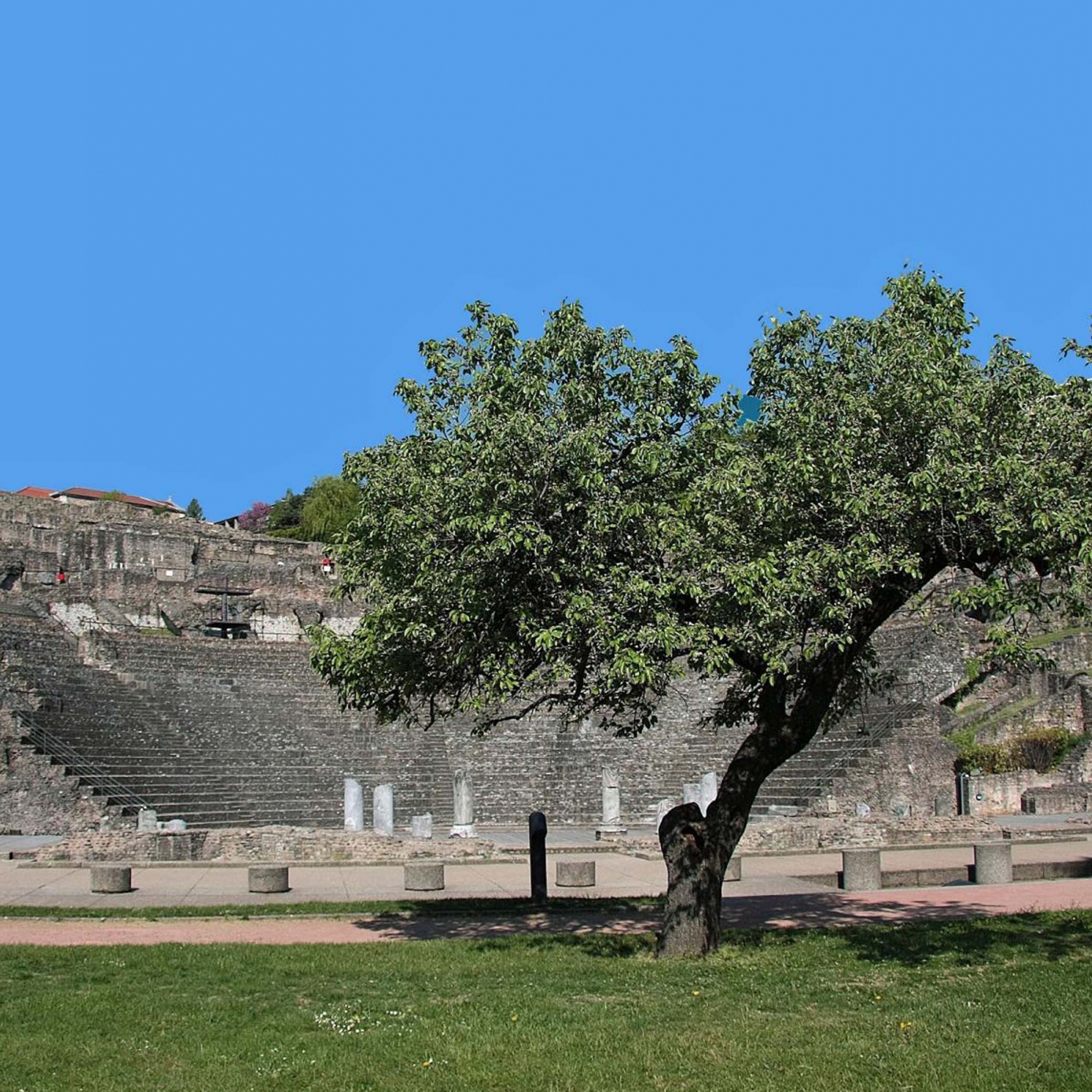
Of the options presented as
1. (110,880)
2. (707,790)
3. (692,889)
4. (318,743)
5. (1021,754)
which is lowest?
(110,880)

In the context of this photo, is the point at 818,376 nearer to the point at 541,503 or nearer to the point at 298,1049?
the point at 541,503

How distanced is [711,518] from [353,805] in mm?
16388

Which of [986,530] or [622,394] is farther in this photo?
[622,394]

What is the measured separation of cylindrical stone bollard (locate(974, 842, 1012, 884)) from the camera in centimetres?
1806

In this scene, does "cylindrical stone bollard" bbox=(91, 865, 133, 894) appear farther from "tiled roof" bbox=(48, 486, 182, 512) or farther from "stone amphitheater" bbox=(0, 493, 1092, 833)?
"tiled roof" bbox=(48, 486, 182, 512)

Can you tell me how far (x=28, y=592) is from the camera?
42281 millimetres

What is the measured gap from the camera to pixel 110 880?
17.8 m

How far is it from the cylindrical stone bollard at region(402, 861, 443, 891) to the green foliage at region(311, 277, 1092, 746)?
5218 millimetres

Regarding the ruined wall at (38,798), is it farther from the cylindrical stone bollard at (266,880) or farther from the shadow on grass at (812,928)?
the shadow on grass at (812,928)

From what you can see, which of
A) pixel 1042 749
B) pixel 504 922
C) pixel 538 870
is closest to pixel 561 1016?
pixel 504 922

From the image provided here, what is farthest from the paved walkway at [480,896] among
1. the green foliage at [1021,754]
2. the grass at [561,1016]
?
the green foliage at [1021,754]

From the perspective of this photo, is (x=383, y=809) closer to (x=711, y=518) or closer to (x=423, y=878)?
(x=423, y=878)

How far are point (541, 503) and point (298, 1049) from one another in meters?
5.36

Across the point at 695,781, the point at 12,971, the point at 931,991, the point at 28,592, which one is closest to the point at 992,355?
the point at 931,991
